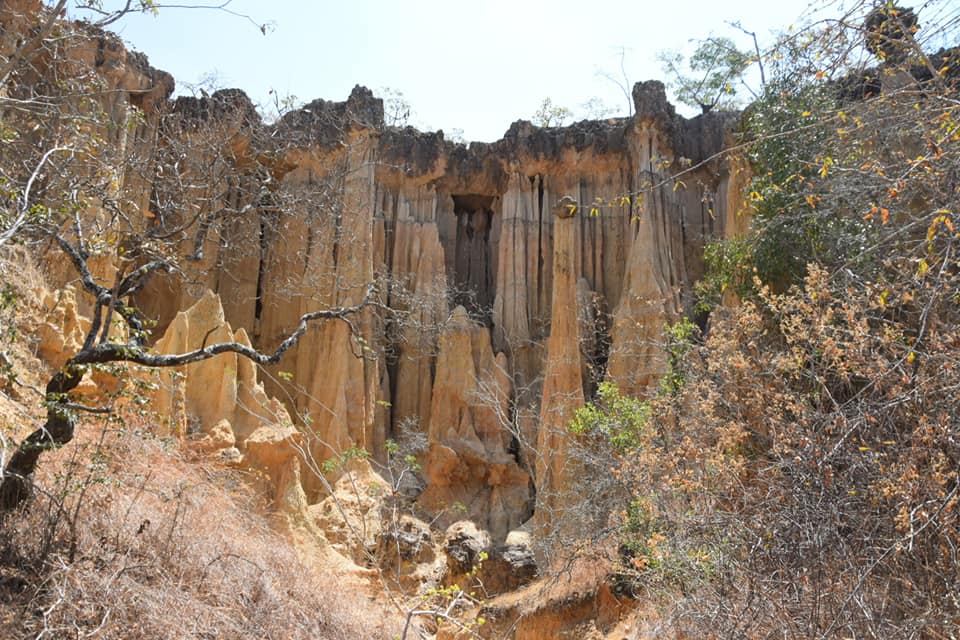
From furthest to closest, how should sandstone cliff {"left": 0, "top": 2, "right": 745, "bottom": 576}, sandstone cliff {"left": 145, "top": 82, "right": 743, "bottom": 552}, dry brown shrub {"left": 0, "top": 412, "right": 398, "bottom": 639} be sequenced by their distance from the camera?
sandstone cliff {"left": 145, "top": 82, "right": 743, "bottom": 552}
sandstone cliff {"left": 0, "top": 2, "right": 745, "bottom": 576}
dry brown shrub {"left": 0, "top": 412, "right": 398, "bottom": 639}

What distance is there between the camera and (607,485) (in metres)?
14.2

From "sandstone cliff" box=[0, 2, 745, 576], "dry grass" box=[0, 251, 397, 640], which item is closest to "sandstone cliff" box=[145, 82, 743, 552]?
"sandstone cliff" box=[0, 2, 745, 576]

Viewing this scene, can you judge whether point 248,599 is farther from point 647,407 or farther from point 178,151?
point 647,407

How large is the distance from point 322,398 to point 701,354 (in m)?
9.08

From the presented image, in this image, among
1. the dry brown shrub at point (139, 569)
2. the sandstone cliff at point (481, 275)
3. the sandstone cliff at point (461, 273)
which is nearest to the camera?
the dry brown shrub at point (139, 569)

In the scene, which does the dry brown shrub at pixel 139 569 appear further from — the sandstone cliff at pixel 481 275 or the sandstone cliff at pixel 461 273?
the sandstone cliff at pixel 481 275

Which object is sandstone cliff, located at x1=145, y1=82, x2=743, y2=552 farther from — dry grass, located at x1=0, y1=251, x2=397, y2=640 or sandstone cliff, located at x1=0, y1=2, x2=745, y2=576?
dry grass, located at x1=0, y1=251, x2=397, y2=640

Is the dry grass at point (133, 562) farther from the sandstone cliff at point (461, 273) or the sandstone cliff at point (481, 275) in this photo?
the sandstone cliff at point (481, 275)

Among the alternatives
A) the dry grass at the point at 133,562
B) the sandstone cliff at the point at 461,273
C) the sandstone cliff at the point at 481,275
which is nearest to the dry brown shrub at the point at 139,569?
the dry grass at the point at 133,562

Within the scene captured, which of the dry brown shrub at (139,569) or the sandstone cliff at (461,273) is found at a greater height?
the sandstone cliff at (461,273)

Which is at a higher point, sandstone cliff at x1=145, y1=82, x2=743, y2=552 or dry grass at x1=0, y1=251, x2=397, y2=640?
sandstone cliff at x1=145, y1=82, x2=743, y2=552

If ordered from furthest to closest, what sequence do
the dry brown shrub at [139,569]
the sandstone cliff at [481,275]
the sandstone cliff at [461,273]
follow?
the sandstone cliff at [481,275] → the sandstone cliff at [461,273] → the dry brown shrub at [139,569]

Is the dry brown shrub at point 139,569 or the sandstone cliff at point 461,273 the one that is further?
the sandstone cliff at point 461,273

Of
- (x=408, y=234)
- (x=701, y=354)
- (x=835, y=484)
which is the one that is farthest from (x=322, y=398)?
(x=835, y=484)
